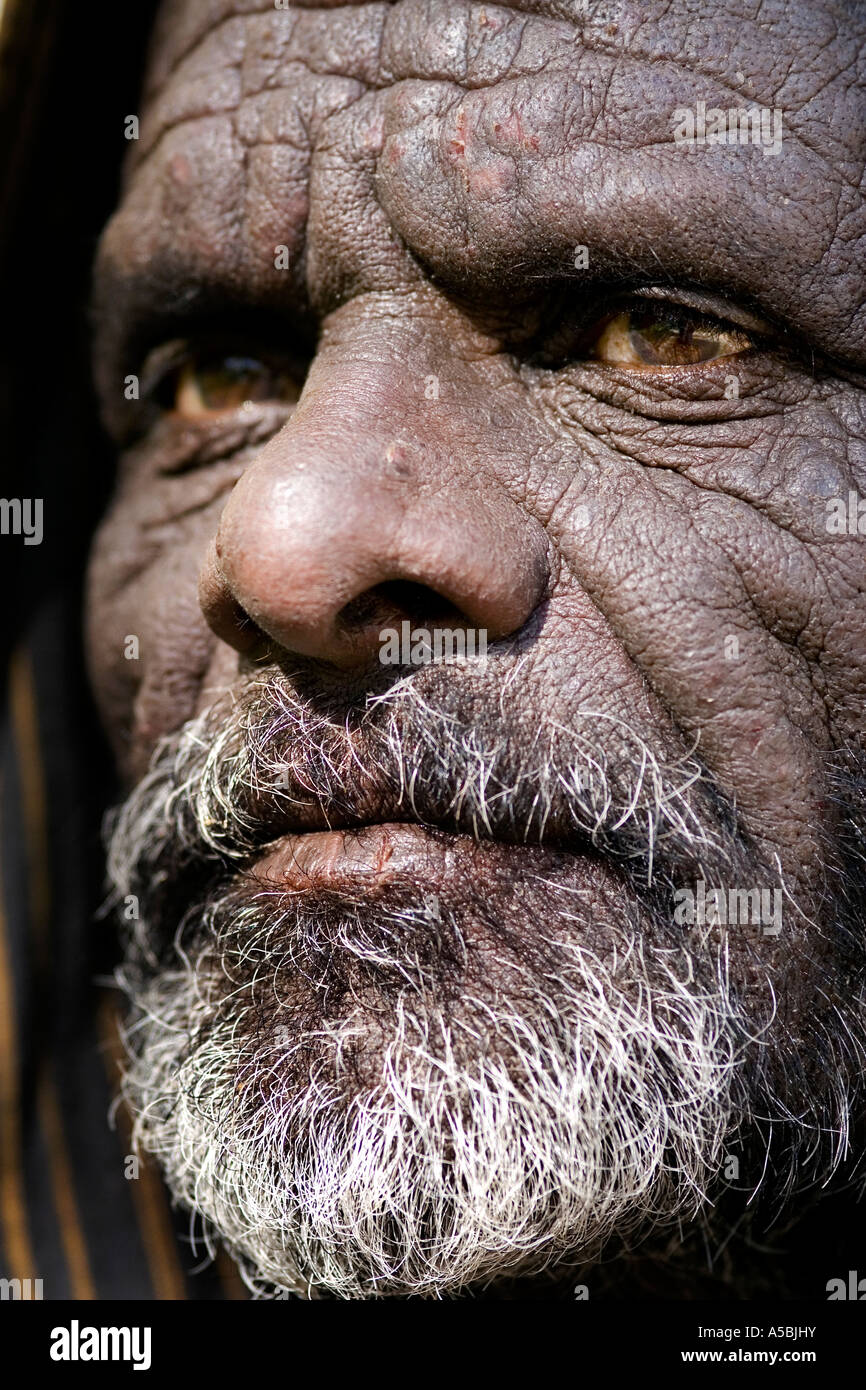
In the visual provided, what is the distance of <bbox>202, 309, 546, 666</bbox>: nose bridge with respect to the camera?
1247 mm

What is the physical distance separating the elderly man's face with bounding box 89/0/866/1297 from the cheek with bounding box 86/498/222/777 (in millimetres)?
284

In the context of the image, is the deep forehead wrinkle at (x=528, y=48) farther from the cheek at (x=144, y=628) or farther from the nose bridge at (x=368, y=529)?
the cheek at (x=144, y=628)

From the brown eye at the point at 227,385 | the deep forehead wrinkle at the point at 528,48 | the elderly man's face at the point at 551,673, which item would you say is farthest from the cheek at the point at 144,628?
the deep forehead wrinkle at the point at 528,48

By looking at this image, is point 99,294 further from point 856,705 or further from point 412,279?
point 856,705

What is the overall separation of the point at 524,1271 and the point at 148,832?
0.79 m

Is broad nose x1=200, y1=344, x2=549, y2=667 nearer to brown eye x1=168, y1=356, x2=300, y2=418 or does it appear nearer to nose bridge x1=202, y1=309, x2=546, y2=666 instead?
nose bridge x1=202, y1=309, x2=546, y2=666

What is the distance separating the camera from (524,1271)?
4.85 ft

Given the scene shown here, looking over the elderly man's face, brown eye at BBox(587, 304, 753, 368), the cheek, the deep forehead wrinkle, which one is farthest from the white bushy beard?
the deep forehead wrinkle

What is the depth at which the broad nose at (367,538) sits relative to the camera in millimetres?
1246

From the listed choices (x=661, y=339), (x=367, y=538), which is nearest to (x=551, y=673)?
(x=367, y=538)

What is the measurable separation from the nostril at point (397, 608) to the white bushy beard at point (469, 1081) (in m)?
0.25

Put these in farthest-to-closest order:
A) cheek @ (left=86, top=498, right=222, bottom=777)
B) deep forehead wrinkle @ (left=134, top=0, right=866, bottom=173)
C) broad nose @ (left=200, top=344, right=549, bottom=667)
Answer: cheek @ (left=86, top=498, right=222, bottom=777) → deep forehead wrinkle @ (left=134, top=0, right=866, bottom=173) → broad nose @ (left=200, top=344, right=549, bottom=667)

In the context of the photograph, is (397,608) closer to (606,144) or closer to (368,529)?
(368,529)

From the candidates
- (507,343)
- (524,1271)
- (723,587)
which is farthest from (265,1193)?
(507,343)
